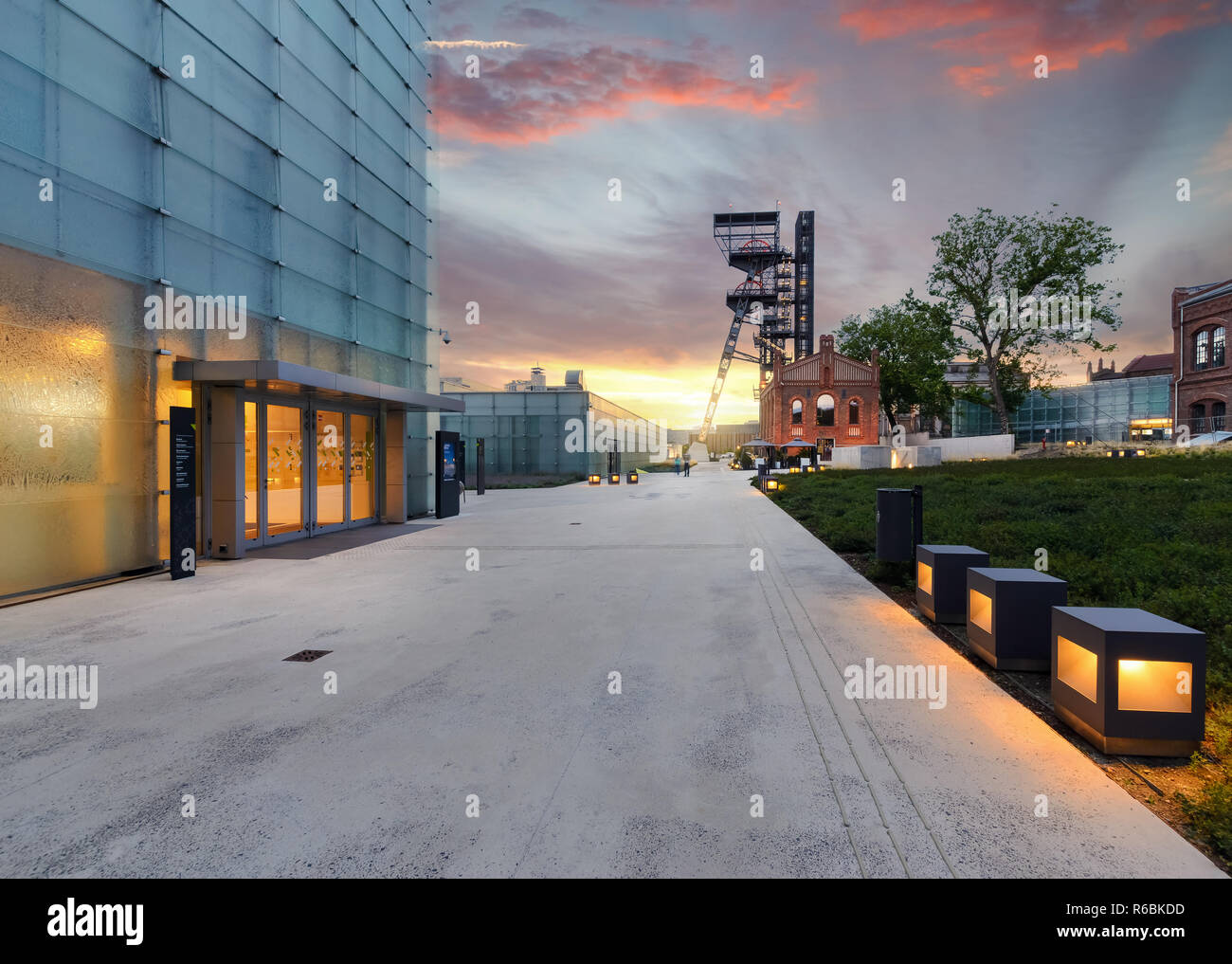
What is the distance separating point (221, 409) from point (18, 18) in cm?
600

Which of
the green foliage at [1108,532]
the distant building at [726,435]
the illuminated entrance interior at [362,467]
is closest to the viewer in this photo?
the green foliage at [1108,532]

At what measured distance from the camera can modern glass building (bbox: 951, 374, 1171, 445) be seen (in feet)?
202

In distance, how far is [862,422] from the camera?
6322 cm

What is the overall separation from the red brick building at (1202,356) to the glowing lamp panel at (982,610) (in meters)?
56.2

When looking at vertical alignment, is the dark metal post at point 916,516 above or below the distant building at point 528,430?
below

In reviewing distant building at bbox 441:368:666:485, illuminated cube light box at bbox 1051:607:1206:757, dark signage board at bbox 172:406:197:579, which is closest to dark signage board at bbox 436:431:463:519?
dark signage board at bbox 172:406:197:579

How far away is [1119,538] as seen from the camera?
967cm

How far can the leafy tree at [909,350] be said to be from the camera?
45.2m

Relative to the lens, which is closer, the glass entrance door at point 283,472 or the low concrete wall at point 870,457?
the glass entrance door at point 283,472

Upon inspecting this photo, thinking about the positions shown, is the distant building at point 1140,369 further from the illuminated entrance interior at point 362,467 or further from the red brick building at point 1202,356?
the illuminated entrance interior at point 362,467

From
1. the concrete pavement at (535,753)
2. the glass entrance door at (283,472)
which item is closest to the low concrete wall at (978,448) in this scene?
the glass entrance door at (283,472)

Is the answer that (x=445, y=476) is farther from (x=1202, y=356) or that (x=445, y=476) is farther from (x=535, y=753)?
(x=1202, y=356)

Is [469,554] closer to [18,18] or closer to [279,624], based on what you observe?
[279,624]
